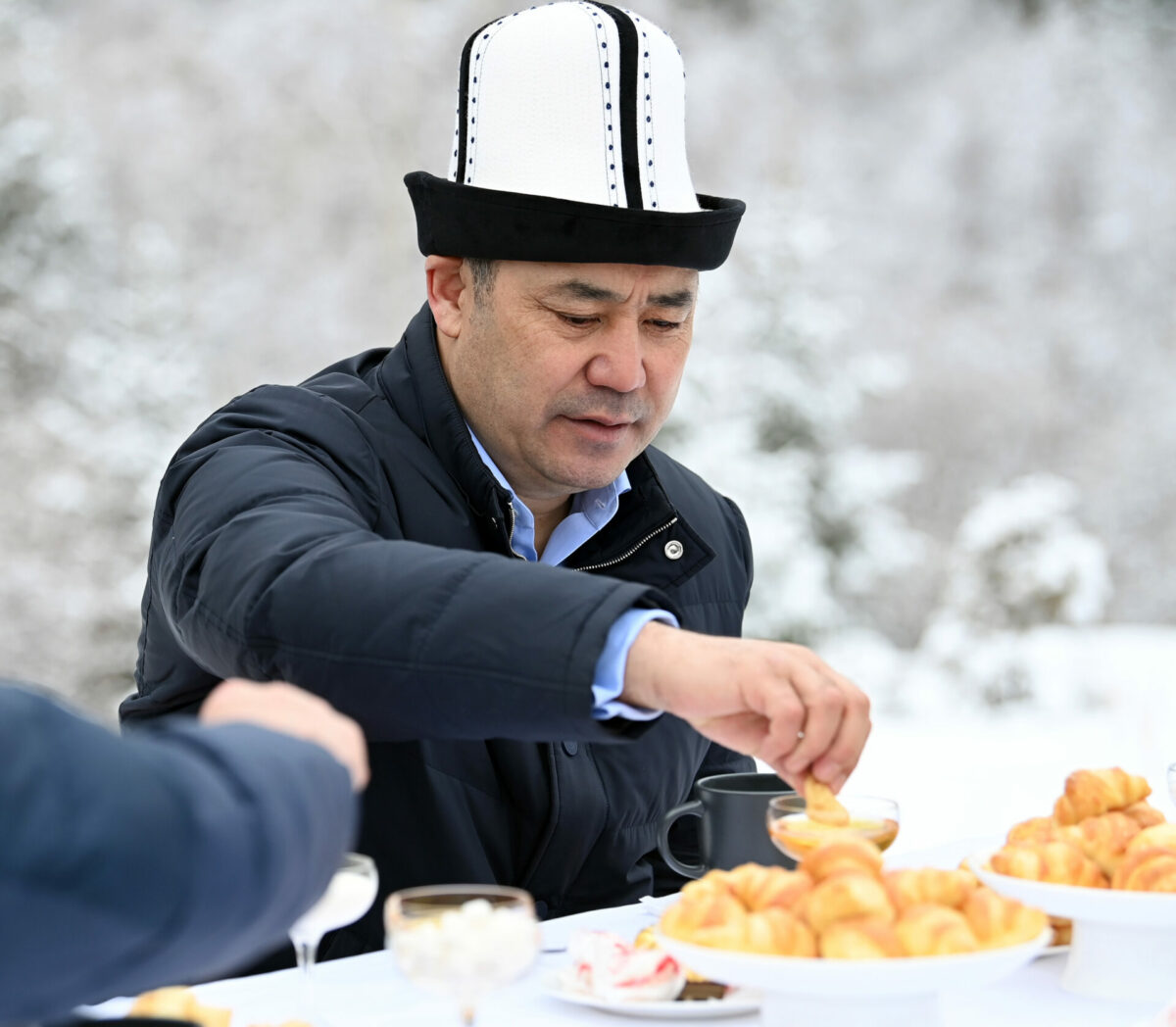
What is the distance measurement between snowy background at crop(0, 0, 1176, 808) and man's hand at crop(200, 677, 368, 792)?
20.4ft

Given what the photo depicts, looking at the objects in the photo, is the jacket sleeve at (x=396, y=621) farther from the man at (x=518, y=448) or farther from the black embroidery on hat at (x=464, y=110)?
the black embroidery on hat at (x=464, y=110)

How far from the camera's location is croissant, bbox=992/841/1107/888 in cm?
126

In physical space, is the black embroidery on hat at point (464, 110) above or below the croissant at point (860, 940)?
above

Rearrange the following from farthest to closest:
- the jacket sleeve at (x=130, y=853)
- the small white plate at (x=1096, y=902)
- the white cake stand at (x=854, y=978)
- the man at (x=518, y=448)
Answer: the man at (x=518, y=448), the small white plate at (x=1096, y=902), the white cake stand at (x=854, y=978), the jacket sleeve at (x=130, y=853)

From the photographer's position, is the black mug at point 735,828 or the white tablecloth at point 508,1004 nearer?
the white tablecloth at point 508,1004

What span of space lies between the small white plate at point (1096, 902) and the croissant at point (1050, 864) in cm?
Result: 1

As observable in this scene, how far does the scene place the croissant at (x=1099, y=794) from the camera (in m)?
1.42

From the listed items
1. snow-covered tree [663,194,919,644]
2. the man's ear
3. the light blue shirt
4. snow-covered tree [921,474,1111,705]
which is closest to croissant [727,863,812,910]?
the light blue shirt

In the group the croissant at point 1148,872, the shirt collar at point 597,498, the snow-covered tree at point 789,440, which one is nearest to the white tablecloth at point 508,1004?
A: the croissant at point 1148,872

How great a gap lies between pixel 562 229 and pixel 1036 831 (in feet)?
3.12

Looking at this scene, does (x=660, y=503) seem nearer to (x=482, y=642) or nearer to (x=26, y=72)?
(x=482, y=642)

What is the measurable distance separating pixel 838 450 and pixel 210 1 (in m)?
6.59

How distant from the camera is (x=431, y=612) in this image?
1282mm

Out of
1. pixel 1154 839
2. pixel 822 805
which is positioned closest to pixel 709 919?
pixel 822 805
